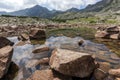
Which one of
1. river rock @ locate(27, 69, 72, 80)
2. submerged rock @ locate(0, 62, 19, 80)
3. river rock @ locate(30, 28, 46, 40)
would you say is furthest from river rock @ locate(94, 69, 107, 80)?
river rock @ locate(30, 28, 46, 40)

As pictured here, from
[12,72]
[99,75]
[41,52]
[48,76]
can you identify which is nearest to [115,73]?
[99,75]

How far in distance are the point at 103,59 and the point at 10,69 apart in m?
10.3

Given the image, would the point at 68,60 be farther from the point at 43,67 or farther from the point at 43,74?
the point at 43,67

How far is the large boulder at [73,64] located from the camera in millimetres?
15758

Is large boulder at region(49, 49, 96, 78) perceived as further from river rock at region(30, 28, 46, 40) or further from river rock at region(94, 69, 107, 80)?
river rock at region(30, 28, 46, 40)

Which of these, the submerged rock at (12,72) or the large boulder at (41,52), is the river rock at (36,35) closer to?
the large boulder at (41,52)

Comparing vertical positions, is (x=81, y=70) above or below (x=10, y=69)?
above

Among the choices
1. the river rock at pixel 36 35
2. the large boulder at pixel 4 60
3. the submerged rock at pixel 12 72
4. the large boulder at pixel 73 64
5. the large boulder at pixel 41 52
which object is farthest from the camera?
the river rock at pixel 36 35

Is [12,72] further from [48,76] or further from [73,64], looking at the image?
[73,64]

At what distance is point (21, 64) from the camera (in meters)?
21.4

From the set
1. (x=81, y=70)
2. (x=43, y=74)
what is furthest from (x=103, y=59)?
(x=43, y=74)

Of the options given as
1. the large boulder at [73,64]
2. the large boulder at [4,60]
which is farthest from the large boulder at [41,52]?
the large boulder at [73,64]

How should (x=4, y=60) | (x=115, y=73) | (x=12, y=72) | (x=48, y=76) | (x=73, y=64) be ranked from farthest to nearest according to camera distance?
(x=12, y=72), (x=4, y=60), (x=115, y=73), (x=48, y=76), (x=73, y=64)

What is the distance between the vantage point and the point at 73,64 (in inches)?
625
